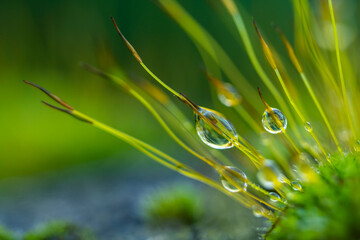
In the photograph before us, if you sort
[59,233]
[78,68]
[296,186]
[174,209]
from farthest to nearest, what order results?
[78,68]
[174,209]
[59,233]
[296,186]

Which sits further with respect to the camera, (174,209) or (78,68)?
(78,68)

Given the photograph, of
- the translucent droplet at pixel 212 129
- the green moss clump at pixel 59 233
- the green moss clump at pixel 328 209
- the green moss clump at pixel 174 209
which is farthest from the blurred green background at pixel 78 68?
the green moss clump at pixel 328 209

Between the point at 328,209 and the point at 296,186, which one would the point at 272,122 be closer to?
the point at 296,186

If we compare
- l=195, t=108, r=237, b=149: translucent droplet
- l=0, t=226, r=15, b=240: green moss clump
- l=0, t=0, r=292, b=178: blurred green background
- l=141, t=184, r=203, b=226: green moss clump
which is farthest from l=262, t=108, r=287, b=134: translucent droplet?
l=0, t=0, r=292, b=178: blurred green background

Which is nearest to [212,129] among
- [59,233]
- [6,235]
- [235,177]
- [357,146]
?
[235,177]

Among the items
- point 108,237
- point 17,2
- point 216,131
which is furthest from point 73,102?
point 216,131

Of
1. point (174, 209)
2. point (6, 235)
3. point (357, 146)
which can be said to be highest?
point (357, 146)

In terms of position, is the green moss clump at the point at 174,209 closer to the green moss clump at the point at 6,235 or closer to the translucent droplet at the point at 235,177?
the green moss clump at the point at 6,235

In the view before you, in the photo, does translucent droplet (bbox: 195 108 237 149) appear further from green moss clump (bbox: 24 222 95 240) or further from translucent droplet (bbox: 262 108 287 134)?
green moss clump (bbox: 24 222 95 240)
